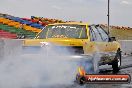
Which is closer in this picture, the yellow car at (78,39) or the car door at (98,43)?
the yellow car at (78,39)

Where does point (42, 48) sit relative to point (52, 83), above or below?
above

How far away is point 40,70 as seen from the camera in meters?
11.0

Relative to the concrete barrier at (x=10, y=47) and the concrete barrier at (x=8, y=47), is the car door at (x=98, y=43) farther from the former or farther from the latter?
the concrete barrier at (x=8, y=47)

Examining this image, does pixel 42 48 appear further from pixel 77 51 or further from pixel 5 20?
pixel 5 20

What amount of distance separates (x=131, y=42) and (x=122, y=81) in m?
23.6

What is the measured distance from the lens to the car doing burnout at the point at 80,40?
1165 cm

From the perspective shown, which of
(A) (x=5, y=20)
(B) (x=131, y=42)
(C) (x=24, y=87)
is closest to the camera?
(C) (x=24, y=87)

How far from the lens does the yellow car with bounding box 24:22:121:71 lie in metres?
11.6

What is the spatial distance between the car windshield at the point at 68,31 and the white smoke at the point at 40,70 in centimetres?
120

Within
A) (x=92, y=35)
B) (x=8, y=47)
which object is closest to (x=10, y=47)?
(x=8, y=47)

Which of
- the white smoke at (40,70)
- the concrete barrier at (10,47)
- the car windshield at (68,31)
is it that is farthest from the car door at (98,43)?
the concrete barrier at (10,47)

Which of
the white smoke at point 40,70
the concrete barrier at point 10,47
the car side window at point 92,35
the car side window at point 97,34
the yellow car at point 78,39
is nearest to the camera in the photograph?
the white smoke at point 40,70

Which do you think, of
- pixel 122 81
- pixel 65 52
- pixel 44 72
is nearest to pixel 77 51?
pixel 65 52

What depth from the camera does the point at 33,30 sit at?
33.3 meters
